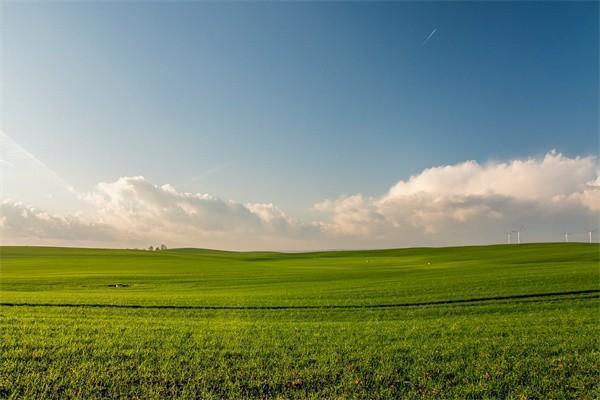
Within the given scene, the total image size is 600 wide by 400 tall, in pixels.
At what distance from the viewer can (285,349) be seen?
38.6 feet

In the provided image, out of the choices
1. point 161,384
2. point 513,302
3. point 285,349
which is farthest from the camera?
point 513,302

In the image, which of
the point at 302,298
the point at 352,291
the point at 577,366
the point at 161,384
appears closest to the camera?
the point at 161,384

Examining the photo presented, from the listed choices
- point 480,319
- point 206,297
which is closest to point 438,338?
point 480,319

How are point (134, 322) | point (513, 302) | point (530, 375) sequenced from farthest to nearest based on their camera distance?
point (513, 302) → point (134, 322) → point (530, 375)

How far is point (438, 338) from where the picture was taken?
13.3 metres

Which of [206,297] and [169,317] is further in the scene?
[206,297]

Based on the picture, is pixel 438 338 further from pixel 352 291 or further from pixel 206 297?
pixel 206 297

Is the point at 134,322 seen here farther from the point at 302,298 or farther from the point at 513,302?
the point at 513,302

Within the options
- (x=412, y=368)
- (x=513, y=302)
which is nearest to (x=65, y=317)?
(x=412, y=368)

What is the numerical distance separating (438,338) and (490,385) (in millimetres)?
3975

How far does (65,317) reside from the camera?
53.6 ft

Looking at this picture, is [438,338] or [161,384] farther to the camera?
[438,338]

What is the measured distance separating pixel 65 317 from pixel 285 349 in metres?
10.5

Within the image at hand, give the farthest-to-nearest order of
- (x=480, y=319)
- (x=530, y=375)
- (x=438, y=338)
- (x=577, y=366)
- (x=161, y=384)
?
(x=480, y=319)
(x=438, y=338)
(x=577, y=366)
(x=530, y=375)
(x=161, y=384)
